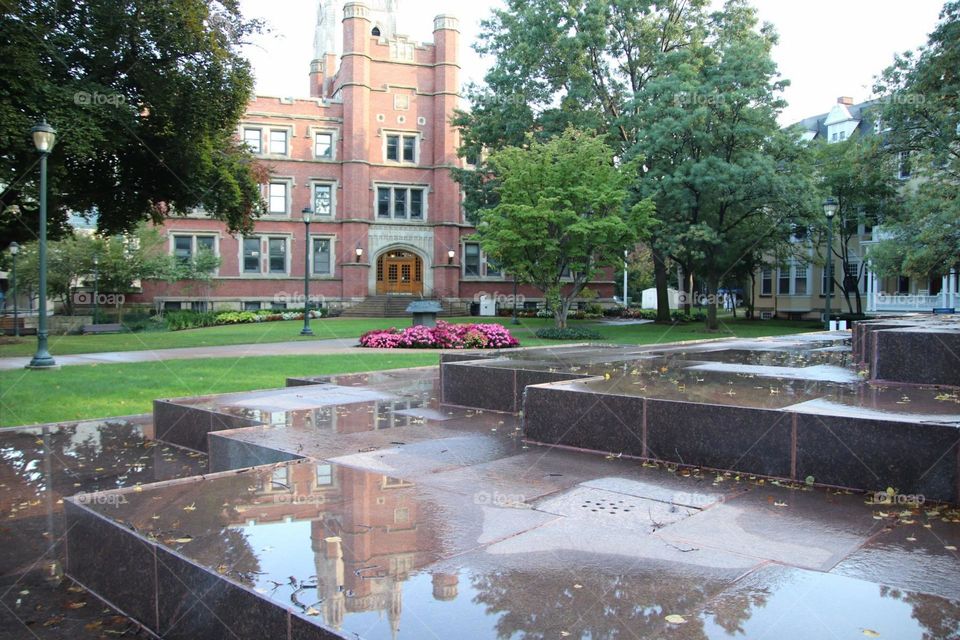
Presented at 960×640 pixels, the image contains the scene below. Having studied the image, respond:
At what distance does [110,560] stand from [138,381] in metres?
10.8

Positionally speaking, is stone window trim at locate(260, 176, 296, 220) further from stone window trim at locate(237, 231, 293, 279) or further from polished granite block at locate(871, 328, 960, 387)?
polished granite block at locate(871, 328, 960, 387)

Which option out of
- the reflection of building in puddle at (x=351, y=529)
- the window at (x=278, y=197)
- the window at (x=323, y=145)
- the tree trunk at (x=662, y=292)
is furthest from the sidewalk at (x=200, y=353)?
the window at (x=323, y=145)

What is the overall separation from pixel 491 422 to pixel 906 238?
2893 cm

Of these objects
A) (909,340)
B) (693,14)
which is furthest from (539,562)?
(693,14)

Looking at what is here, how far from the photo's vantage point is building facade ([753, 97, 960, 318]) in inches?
1544

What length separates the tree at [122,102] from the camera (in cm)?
1953

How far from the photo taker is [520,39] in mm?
36656

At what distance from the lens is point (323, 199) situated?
49.8 meters

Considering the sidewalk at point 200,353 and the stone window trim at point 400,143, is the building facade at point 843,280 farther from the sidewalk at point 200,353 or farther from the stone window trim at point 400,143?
the sidewalk at point 200,353

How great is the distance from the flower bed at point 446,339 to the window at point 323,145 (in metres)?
29.2

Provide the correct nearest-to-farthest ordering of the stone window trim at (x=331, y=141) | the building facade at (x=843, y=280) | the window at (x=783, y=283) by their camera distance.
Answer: the building facade at (x=843, y=280) → the stone window trim at (x=331, y=141) → the window at (x=783, y=283)

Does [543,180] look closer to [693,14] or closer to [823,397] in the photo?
[693,14]

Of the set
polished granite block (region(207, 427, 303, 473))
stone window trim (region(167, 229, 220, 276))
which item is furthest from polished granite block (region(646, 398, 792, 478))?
stone window trim (region(167, 229, 220, 276))

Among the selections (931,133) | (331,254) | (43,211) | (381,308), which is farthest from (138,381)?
(331,254)
